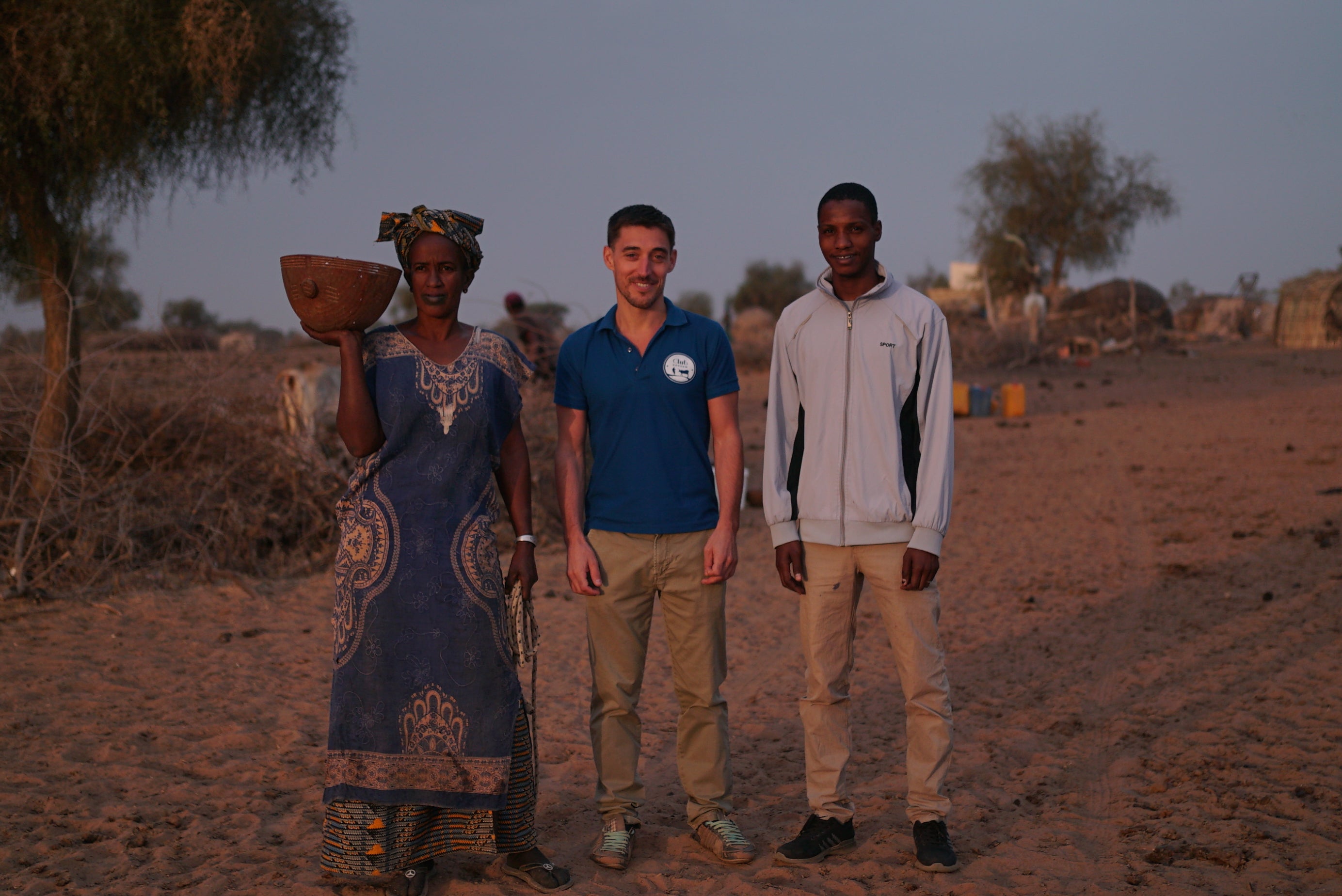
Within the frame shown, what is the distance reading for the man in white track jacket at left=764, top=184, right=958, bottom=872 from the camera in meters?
2.97

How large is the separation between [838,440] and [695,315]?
61 cm

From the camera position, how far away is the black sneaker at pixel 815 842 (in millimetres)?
3061

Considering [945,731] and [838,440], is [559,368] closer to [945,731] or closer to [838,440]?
[838,440]

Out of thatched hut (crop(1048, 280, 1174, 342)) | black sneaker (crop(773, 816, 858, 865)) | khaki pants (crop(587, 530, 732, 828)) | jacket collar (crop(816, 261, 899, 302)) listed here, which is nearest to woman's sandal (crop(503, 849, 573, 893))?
khaki pants (crop(587, 530, 732, 828))

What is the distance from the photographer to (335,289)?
2.59 meters

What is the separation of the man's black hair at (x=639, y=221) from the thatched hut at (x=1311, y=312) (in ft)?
80.7

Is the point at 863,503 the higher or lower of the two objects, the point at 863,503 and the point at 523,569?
the higher

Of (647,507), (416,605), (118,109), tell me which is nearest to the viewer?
(416,605)

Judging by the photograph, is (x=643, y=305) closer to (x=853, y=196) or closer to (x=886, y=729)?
(x=853, y=196)

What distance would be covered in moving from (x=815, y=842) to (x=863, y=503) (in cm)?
107

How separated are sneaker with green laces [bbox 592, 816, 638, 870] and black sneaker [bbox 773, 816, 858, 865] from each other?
1.53 ft

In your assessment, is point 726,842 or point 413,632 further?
point 726,842

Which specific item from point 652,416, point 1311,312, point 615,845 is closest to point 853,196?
point 652,416

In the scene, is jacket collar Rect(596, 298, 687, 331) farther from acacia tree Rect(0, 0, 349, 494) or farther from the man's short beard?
acacia tree Rect(0, 0, 349, 494)
